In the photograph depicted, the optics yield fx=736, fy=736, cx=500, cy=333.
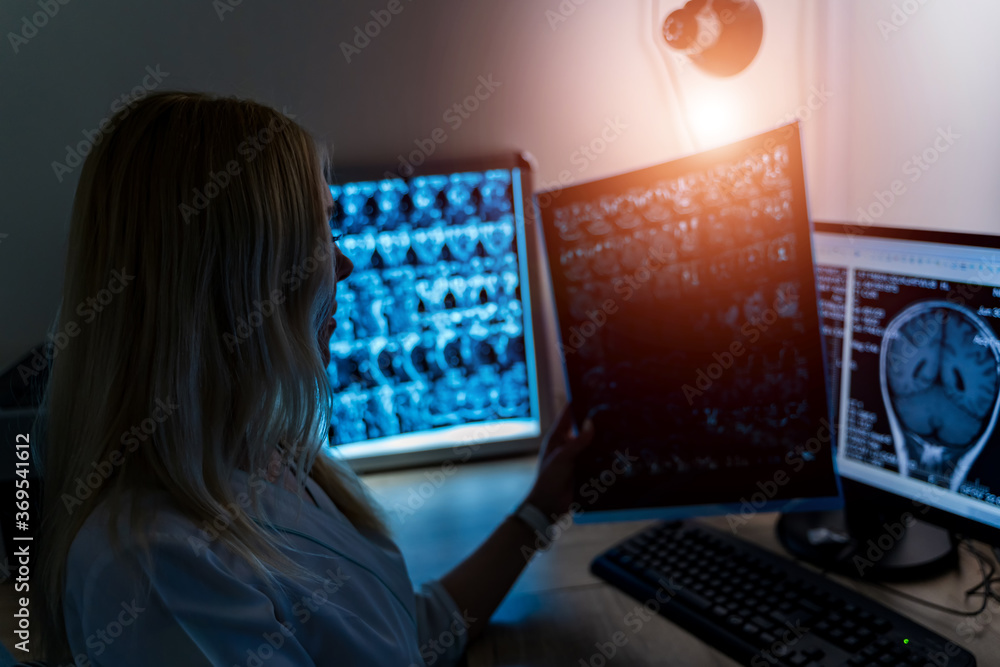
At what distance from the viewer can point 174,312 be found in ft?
2.34

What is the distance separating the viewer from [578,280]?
1127 mm

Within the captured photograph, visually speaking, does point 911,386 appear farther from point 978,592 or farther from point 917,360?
point 978,592

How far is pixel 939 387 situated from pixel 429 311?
817 millimetres

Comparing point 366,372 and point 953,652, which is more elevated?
point 366,372

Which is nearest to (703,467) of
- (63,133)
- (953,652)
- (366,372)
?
(953,652)

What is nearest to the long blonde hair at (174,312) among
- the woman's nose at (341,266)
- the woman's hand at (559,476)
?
the woman's nose at (341,266)

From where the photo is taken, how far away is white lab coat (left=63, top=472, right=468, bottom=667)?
2.12ft

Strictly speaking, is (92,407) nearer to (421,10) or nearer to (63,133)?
(63,133)

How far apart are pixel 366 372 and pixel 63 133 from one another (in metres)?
0.63

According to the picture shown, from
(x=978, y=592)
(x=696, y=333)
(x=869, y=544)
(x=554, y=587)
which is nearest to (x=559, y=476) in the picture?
(x=554, y=587)

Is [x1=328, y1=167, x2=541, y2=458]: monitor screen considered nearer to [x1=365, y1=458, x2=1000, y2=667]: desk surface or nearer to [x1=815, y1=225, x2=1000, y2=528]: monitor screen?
[x1=365, y1=458, x2=1000, y2=667]: desk surface

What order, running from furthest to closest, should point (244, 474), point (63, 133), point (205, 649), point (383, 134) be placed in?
point (383, 134)
point (63, 133)
point (244, 474)
point (205, 649)

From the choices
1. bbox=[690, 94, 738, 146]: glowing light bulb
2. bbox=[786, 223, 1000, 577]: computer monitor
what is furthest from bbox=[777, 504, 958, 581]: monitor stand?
bbox=[690, 94, 738, 146]: glowing light bulb

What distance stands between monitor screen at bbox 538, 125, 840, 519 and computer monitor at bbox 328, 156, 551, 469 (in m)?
0.27
